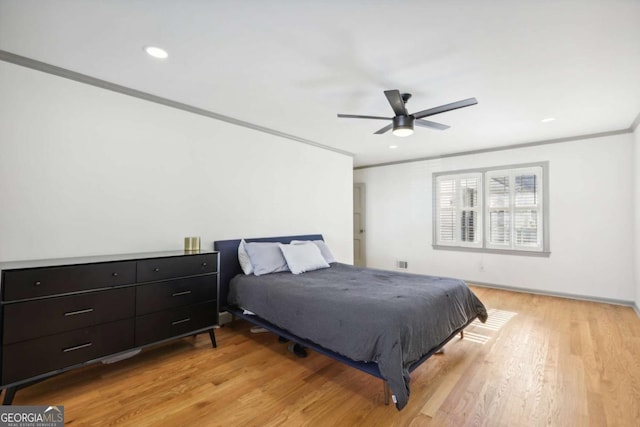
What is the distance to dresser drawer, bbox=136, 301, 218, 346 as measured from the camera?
2475 millimetres

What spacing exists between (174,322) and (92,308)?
658 mm

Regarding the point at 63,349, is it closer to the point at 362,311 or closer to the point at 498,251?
the point at 362,311

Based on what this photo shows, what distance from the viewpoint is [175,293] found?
2668mm

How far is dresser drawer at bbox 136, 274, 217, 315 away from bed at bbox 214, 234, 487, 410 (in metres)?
0.45

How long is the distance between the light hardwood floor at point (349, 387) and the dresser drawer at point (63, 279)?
774 millimetres

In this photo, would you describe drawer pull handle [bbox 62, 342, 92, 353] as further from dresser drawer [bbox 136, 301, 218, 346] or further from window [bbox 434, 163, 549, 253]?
window [bbox 434, 163, 549, 253]

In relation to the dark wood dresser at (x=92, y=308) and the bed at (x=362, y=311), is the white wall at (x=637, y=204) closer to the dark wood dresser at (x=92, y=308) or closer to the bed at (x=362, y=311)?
the bed at (x=362, y=311)

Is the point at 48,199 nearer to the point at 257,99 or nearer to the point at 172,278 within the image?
the point at 172,278

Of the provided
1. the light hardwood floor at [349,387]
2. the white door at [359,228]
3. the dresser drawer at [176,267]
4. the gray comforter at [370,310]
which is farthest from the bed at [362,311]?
the white door at [359,228]

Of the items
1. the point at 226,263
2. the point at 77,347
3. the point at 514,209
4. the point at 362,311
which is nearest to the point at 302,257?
the point at 226,263

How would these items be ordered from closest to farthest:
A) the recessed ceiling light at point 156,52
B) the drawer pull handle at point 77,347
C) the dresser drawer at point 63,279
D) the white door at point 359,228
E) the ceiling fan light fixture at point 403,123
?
the dresser drawer at point 63,279 < the drawer pull handle at point 77,347 < the recessed ceiling light at point 156,52 < the ceiling fan light fixture at point 403,123 < the white door at point 359,228

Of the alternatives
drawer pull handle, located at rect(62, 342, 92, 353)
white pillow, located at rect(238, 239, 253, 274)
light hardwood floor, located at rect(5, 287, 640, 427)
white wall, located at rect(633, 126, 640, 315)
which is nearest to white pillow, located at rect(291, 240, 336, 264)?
white pillow, located at rect(238, 239, 253, 274)

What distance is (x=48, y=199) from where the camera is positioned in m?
2.46

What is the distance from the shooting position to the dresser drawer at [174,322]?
247cm
